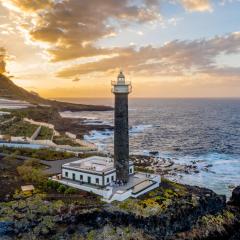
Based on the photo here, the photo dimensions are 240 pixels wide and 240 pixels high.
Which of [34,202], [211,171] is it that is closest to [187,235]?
[34,202]

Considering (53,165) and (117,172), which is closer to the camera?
(117,172)

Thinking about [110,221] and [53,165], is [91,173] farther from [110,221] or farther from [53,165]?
[53,165]

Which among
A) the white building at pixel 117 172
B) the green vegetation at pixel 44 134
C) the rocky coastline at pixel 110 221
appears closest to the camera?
the rocky coastline at pixel 110 221

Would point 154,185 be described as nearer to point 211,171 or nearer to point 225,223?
point 225,223

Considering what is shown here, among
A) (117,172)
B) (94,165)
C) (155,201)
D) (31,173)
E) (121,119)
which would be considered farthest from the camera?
(31,173)

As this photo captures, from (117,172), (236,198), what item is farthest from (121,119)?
(236,198)

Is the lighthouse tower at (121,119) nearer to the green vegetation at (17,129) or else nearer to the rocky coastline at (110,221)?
the rocky coastline at (110,221)

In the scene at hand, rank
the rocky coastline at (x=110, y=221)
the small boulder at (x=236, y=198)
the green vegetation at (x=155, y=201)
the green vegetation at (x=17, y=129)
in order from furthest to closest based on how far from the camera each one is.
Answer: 1. the green vegetation at (x=17, y=129)
2. the small boulder at (x=236, y=198)
3. the green vegetation at (x=155, y=201)
4. the rocky coastline at (x=110, y=221)

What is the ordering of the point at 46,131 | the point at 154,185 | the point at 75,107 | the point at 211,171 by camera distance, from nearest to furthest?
the point at 154,185, the point at 211,171, the point at 46,131, the point at 75,107

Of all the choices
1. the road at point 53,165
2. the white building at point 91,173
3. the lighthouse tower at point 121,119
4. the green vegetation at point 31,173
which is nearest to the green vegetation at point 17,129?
the road at point 53,165
